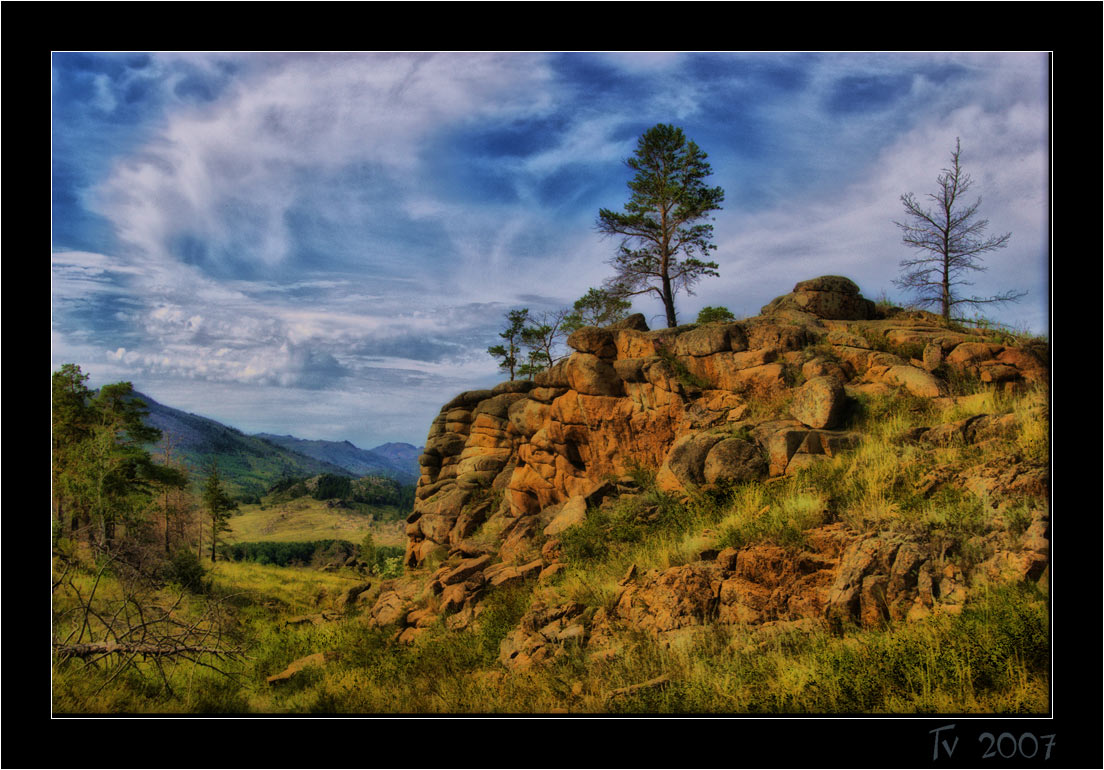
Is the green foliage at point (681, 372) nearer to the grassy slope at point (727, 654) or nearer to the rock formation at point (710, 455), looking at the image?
the rock formation at point (710, 455)

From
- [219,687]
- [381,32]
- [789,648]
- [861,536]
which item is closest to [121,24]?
[381,32]

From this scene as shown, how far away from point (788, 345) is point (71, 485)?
1103 inches

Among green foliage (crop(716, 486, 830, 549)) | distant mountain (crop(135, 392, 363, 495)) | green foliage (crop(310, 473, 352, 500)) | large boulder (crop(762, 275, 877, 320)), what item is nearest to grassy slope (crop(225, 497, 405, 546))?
green foliage (crop(310, 473, 352, 500))

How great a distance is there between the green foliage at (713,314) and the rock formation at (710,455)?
3.28 metres

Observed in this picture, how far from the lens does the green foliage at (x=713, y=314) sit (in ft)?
76.8

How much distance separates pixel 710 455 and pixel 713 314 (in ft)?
41.7

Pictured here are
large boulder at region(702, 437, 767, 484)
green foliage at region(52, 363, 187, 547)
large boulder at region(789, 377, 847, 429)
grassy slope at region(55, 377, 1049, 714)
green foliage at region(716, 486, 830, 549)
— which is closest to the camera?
grassy slope at region(55, 377, 1049, 714)

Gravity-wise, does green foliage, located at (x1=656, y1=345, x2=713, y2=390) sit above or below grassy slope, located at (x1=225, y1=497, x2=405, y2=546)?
above

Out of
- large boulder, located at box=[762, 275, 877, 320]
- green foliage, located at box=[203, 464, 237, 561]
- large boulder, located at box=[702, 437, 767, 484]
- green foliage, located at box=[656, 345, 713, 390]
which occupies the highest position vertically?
large boulder, located at box=[762, 275, 877, 320]

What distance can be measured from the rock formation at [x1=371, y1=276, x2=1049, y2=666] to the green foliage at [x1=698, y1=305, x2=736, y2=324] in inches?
129

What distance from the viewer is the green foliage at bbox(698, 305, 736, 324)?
2341 cm

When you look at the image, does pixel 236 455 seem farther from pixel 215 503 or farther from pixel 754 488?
pixel 754 488

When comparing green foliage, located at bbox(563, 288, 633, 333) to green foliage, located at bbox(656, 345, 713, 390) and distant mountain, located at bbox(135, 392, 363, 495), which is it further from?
distant mountain, located at bbox(135, 392, 363, 495)

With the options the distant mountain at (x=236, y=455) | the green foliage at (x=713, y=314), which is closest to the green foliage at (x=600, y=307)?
the green foliage at (x=713, y=314)
